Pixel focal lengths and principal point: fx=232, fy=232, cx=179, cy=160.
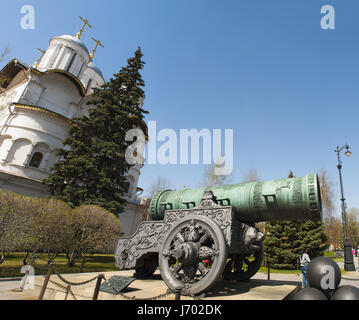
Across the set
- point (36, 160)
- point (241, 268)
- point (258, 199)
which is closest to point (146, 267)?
point (241, 268)

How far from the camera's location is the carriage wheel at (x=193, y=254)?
3986 mm

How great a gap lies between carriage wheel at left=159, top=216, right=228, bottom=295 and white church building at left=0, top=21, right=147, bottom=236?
16.9 meters

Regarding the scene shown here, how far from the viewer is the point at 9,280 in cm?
658

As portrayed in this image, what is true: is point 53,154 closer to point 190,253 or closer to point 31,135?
point 31,135

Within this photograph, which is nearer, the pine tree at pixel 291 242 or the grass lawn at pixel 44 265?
the grass lawn at pixel 44 265

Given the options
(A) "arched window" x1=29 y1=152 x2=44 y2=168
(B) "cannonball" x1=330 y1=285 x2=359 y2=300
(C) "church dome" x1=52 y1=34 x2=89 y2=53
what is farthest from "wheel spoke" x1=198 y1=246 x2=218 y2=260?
(C) "church dome" x1=52 y1=34 x2=89 y2=53

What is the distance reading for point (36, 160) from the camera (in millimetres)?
19922

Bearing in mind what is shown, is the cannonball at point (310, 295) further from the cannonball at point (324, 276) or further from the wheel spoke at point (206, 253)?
the wheel spoke at point (206, 253)

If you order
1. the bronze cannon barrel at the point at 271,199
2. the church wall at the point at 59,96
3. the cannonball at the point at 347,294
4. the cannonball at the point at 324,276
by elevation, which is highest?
the church wall at the point at 59,96

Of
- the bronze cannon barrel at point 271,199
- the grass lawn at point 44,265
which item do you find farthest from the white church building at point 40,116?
the bronze cannon barrel at point 271,199

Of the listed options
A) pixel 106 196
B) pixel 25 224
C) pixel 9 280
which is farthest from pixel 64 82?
pixel 9 280

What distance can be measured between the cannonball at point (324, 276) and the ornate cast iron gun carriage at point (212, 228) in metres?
0.83

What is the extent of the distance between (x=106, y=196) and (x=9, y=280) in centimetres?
857

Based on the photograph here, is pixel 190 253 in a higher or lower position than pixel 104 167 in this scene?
lower
